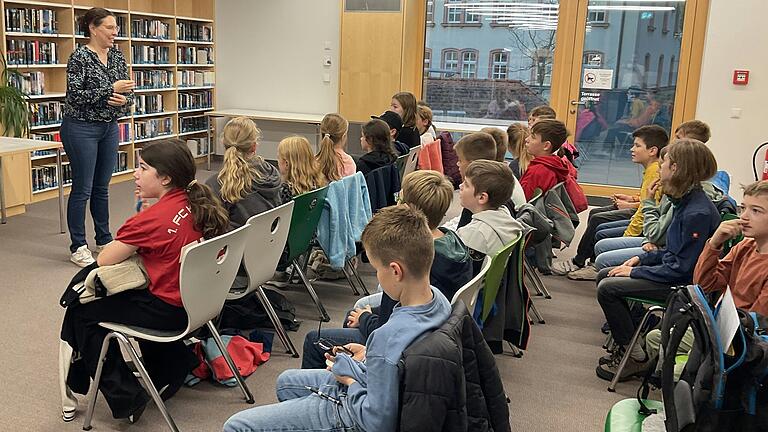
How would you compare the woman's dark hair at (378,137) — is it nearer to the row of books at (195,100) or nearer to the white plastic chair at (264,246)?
the white plastic chair at (264,246)

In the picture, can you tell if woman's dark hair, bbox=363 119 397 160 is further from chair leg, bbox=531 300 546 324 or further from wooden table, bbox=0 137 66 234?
wooden table, bbox=0 137 66 234

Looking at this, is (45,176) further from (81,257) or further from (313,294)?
(313,294)

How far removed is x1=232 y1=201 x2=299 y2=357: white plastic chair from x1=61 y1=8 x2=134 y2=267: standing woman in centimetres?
212

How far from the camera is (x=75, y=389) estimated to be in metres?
2.76

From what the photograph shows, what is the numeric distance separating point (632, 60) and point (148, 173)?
20.4 ft

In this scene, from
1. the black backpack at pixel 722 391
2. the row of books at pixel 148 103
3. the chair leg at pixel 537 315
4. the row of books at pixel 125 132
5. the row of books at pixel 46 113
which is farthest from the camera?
the row of books at pixel 148 103

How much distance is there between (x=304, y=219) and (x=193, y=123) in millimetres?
5775

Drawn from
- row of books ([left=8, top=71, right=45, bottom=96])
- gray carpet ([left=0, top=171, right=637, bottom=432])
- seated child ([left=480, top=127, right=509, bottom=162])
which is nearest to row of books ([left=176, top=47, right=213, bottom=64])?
row of books ([left=8, top=71, right=45, bottom=96])

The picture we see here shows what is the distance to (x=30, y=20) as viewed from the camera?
20.8 ft

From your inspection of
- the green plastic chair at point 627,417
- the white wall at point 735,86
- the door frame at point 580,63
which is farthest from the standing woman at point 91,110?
the white wall at point 735,86

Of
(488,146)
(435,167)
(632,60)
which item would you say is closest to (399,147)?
(435,167)

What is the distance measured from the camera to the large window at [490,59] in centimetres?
796

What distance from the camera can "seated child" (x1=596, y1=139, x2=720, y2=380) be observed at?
307cm

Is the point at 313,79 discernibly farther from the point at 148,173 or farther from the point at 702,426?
the point at 702,426
